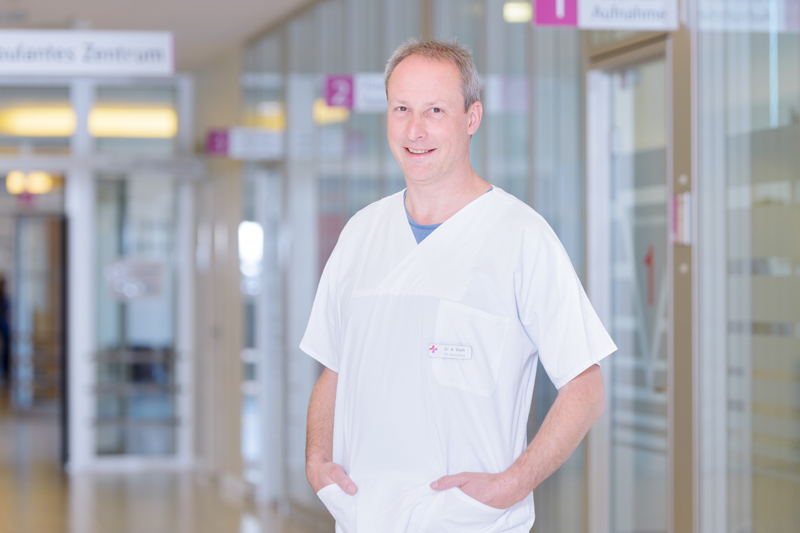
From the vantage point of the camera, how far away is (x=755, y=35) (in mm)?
3342

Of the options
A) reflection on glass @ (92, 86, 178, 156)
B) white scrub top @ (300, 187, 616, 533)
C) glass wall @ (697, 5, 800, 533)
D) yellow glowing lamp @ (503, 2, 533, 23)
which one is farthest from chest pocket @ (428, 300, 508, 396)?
reflection on glass @ (92, 86, 178, 156)

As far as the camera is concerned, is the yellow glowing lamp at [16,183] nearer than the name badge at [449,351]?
No

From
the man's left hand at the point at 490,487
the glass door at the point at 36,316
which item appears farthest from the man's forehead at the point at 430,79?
Answer: the glass door at the point at 36,316

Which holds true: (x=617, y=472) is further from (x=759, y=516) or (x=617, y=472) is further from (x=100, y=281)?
(x=100, y=281)

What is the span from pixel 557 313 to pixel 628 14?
220 centimetres

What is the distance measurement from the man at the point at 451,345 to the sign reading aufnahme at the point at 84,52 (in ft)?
11.7

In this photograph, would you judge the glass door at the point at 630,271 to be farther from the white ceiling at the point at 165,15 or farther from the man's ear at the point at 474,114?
the white ceiling at the point at 165,15

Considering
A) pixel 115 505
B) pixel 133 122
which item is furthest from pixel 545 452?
pixel 133 122

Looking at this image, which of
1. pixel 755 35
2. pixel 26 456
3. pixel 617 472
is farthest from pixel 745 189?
pixel 26 456

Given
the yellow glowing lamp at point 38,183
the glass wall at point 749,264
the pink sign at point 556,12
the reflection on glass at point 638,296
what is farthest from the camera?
the yellow glowing lamp at point 38,183

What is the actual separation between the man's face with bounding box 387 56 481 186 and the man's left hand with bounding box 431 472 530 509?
521 millimetres

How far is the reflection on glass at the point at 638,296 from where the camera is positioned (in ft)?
13.4

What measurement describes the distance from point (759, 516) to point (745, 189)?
45.8 inches

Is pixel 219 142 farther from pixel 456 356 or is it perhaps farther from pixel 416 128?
pixel 456 356
